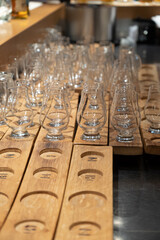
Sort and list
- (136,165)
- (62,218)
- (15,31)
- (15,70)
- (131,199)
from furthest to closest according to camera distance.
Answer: (15,31) → (15,70) → (136,165) → (131,199) → (62,218)

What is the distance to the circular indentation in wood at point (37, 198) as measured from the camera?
41.7 inches

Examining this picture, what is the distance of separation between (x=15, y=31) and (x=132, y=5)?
2112mm

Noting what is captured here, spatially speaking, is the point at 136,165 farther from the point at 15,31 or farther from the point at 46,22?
the point at 46,22

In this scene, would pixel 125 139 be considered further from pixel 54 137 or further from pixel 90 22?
pixel 90 22

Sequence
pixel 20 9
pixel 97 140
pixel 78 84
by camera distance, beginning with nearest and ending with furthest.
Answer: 1. pixel 97 140
2. pixel 78 84
3. pixel 20 9

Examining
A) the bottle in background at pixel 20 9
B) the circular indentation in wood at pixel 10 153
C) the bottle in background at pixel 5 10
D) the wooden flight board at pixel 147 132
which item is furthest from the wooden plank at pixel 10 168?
the bottle in background at pixel 20 9

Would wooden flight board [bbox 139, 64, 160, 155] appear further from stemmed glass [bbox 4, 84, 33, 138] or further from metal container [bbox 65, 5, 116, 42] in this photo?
metal container [bbox 65, 5, 116, 42]

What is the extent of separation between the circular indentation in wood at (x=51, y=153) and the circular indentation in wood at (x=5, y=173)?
15cm

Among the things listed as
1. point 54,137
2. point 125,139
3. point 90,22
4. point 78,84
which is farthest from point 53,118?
point 90,22

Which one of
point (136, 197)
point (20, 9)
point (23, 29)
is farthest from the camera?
point (20, 9)

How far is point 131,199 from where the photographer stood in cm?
121

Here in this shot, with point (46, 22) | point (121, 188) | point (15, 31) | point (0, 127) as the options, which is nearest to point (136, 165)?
point (121, 188)

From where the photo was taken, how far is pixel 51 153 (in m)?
1.39

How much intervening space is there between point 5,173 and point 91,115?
18.1 inches
